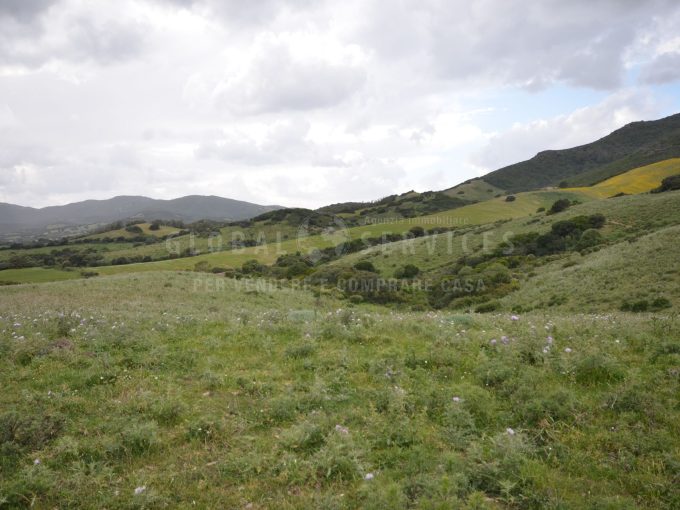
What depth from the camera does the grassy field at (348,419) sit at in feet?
15.2

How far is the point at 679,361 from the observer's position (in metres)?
7.09

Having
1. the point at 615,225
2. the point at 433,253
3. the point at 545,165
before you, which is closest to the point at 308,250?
the point at 433,253

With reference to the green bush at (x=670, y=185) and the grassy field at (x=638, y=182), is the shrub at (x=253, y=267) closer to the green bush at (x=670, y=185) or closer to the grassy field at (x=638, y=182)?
the green bush at (x=670, y=185)

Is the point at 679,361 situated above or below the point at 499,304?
above

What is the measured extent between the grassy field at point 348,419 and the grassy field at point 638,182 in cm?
8165

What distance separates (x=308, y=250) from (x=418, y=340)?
6114 centimetres

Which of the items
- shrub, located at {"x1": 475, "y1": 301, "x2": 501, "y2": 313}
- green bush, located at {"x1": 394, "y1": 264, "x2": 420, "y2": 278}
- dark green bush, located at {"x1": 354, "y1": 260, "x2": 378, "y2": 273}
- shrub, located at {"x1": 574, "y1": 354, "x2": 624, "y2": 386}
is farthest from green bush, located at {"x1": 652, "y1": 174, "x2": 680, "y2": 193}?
shrub, located at {"x1": 574, "y1": 354, "x2": 624, "y2": 386}

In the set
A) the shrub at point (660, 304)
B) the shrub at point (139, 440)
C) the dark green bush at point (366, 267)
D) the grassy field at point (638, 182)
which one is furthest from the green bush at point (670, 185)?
the shrub at point (139, 440)

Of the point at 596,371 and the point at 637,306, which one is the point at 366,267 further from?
the point at 596,371

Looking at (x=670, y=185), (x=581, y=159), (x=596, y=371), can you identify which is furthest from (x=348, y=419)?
(x=581, y=159)

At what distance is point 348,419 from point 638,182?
96.7m

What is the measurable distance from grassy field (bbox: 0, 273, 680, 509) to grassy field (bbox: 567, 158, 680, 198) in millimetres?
81647

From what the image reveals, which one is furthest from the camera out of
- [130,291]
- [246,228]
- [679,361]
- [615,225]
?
[246,228]

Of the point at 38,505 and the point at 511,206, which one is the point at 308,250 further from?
the point at 38,505
